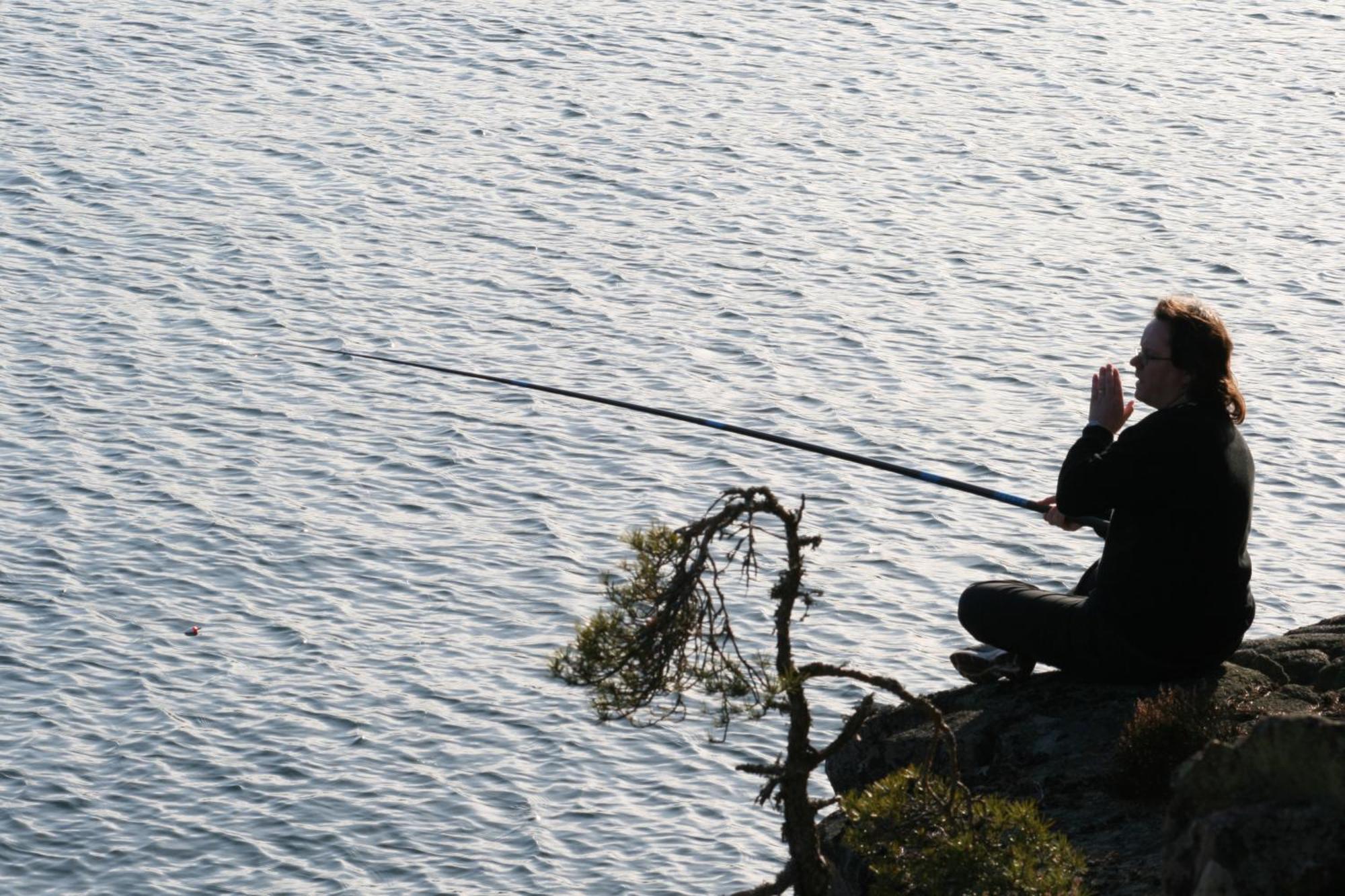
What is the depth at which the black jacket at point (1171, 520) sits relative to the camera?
734 centimetres

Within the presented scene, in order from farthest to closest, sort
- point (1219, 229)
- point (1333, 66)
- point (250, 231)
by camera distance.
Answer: point (1333, 66)
point (1219, 229)
point (250, 231)

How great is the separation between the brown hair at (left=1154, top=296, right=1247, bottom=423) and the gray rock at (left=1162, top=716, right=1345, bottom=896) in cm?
226

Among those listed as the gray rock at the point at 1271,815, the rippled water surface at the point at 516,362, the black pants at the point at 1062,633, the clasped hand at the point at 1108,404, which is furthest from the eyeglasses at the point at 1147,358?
the rippled water surface at the point at 516,362

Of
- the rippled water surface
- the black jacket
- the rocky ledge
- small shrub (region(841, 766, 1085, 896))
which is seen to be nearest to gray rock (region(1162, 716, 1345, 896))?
the rocky ledge

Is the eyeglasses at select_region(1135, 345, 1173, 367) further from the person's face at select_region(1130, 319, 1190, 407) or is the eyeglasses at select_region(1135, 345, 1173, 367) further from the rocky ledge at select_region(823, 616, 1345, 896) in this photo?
the rocky ledge at select_region(823, 616, 1345, 896)

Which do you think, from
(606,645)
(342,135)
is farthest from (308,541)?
(342,135)

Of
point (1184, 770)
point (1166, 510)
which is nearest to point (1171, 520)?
point (1166, 510)

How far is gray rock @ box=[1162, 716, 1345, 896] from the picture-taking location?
517cm

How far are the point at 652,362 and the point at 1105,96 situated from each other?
1213 centimetres

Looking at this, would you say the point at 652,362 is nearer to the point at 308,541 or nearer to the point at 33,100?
the point at 308,541

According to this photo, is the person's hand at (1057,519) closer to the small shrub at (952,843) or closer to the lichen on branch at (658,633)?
the small shrub at (952,843)

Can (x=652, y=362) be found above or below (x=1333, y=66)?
below

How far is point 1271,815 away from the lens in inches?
207

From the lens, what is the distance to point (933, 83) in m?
26.2
